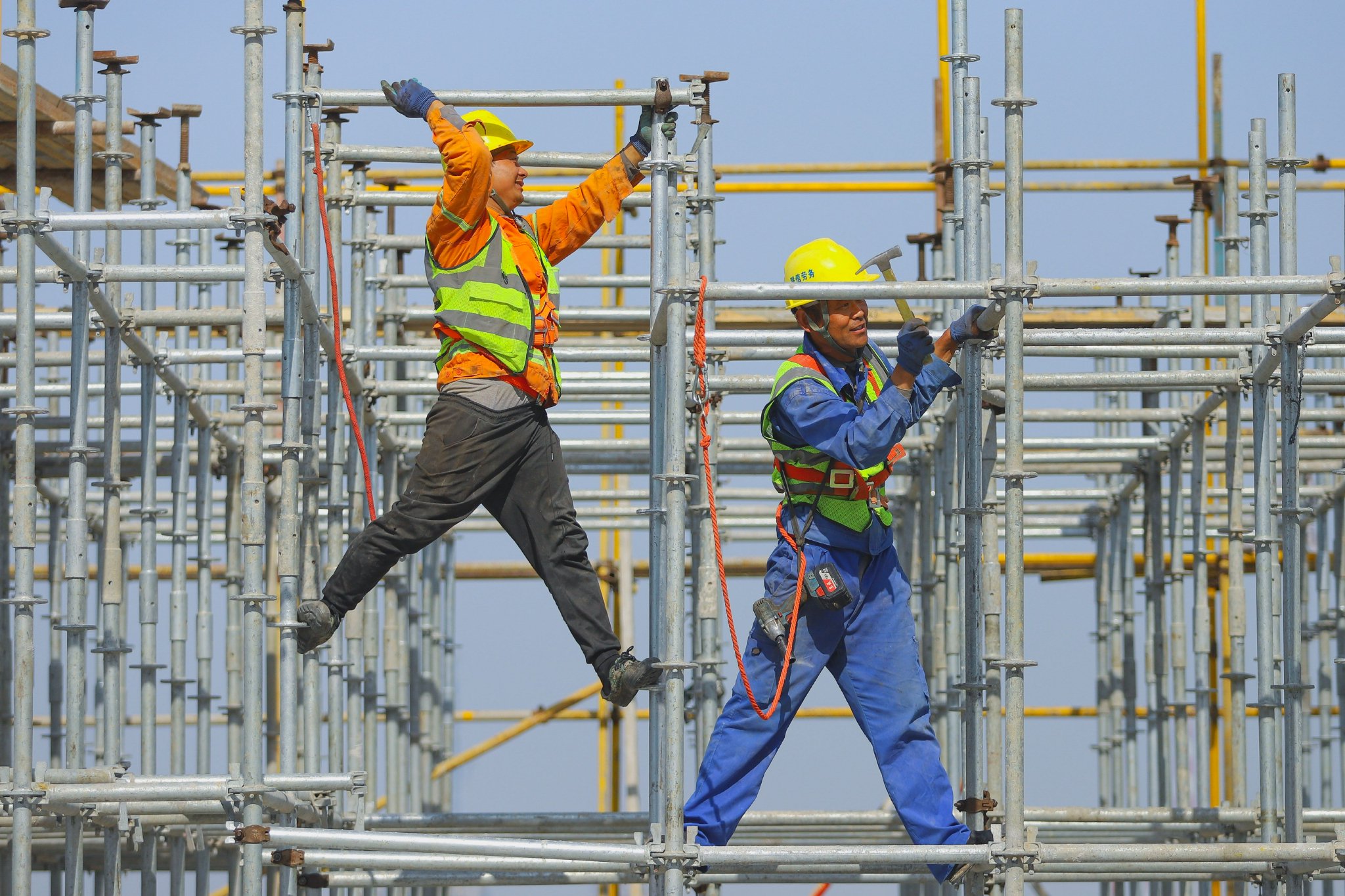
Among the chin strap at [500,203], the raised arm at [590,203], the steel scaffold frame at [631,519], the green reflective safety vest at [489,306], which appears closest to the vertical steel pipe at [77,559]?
the steel scaffold frame at [631,519]

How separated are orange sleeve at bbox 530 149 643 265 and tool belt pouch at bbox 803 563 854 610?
5.12 feet

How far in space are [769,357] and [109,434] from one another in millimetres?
3561

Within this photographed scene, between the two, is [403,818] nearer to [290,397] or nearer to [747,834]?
[747,834]

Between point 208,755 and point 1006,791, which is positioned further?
point 208,755

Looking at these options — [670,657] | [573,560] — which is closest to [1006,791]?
[670,657]

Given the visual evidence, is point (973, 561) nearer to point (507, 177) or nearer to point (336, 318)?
point (507, 177)

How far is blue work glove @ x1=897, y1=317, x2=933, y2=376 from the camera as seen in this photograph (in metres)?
7.09

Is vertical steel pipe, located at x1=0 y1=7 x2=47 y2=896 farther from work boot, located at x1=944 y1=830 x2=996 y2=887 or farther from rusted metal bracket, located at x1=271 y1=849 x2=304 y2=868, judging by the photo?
work boot, located at x1=944 y1=830 x2=996 y2=887

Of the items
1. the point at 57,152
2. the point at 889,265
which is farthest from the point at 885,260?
the point at 57,152

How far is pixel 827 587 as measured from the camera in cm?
738

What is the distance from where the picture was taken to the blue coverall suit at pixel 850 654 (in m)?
7.25

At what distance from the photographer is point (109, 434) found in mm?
9195

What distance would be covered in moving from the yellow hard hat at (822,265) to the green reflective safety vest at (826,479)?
1.11 ft

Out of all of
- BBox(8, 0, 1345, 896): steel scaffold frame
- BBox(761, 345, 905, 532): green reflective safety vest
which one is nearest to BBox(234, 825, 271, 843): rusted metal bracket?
BBox(8, 0, 1345, 896): steel scaffold frame
